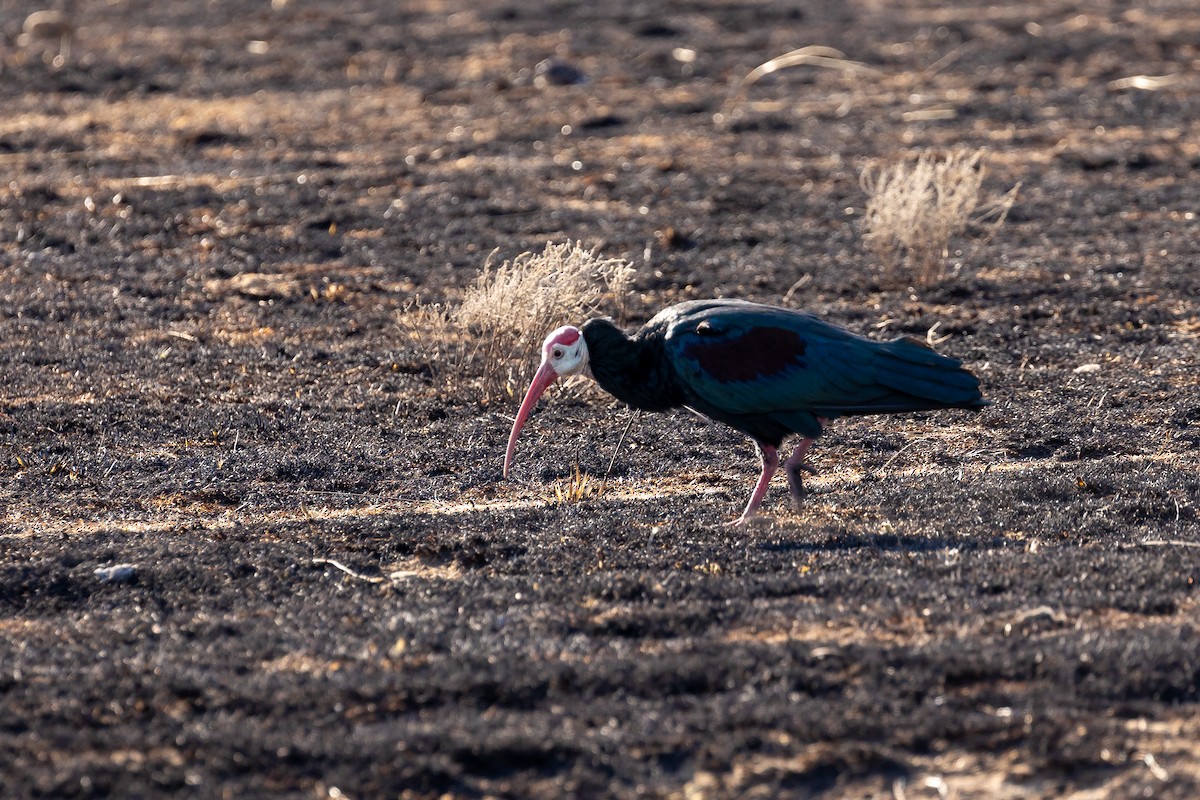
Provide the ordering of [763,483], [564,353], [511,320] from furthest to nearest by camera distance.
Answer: [511,320]
[564,353]
[763,483]

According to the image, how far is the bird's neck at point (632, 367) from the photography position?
25.6ft

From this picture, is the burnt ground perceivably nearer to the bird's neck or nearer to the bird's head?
the bird's neck

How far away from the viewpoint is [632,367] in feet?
25.7

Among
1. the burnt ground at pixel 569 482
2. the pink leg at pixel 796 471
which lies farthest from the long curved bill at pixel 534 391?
the pink leg at pixel 796 471

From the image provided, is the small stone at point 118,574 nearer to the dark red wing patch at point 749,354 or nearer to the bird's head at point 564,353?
the bird's head at point 564,353

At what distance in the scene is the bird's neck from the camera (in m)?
7.80

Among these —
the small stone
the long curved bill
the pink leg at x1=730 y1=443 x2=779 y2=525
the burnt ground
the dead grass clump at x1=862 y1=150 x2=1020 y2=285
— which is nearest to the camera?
the burnt ground

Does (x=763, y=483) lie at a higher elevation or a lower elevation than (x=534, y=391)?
lower

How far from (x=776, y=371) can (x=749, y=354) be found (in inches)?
5.8

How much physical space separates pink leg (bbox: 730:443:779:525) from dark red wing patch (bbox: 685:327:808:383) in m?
0.50

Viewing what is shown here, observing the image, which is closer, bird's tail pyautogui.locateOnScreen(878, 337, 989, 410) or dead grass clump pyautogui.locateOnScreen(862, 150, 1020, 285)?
bird's tail pyautogui.locateOnScreen(878, 337, 989, 410)

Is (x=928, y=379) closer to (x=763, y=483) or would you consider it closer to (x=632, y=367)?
(x=763, y=483)

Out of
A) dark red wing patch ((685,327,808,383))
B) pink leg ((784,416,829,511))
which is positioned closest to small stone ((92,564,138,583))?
dark red wing patch ((685,327,808,383))

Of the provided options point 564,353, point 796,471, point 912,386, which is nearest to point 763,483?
point 796,471
